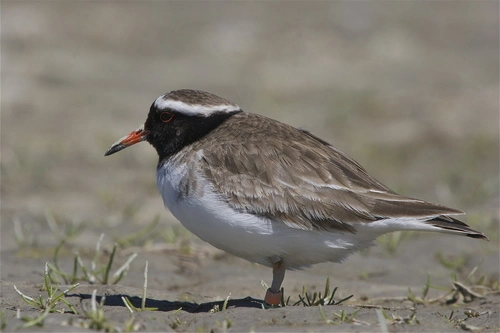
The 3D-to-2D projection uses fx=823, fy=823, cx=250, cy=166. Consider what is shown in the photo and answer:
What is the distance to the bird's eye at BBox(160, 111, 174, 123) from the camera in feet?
22.4

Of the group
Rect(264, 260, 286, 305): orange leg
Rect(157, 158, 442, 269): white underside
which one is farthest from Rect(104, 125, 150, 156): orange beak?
Rect(264, 260, 286, 305): orange leg

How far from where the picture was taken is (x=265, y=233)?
5840 mm

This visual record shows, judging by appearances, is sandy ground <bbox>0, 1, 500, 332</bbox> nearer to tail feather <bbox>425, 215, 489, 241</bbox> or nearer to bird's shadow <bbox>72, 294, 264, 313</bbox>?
bird's shadow <bbox>72, 294, 264, 313</bbox>

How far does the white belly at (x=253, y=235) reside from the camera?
19.1 feet

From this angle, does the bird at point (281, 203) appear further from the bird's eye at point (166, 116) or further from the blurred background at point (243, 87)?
the blurred background at point (243, 87)

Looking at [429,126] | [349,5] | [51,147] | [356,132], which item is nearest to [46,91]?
[51,147]

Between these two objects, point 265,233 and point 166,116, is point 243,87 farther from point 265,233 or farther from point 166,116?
point 265,233

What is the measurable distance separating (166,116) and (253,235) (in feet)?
5.15

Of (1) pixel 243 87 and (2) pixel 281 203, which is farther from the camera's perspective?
(1) pixel 243 87

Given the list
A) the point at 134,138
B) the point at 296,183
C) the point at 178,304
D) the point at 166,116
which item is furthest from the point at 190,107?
the point at 178,304

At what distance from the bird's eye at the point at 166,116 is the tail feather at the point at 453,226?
7.57 feet

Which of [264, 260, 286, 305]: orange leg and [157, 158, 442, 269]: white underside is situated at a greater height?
[157, 158, 442, 269]: white underside

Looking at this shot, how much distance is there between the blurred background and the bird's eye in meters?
1.44

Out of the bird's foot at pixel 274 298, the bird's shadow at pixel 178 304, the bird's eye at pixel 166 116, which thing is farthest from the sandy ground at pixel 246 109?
the bird's eye at pixel 166 116
